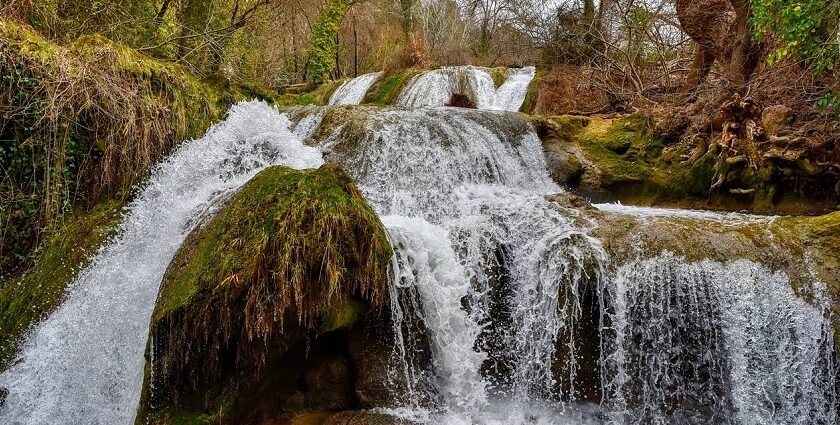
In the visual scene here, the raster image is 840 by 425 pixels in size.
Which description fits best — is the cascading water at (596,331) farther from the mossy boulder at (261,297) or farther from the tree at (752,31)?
the tree at (752,31)

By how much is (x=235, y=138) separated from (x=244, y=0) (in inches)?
224

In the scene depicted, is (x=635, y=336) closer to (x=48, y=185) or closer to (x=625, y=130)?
(x=625, y=130)

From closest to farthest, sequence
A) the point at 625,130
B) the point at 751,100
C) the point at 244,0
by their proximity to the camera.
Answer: the point at 751,100 < the point at 625,130 < the point at 244,0

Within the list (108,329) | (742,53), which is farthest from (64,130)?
(742,53)

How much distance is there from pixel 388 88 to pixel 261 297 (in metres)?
9.31

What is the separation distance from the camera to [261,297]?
2752 mm

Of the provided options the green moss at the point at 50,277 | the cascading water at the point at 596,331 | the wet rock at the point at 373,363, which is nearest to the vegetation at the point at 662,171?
the cascading water at the point at 596,331

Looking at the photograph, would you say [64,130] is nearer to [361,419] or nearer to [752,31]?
[361,419]

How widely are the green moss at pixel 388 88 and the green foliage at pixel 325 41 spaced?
3801mm

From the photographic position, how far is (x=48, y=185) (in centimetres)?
394

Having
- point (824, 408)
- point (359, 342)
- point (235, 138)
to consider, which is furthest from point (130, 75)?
point (824, 408)

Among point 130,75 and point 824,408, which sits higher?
point 130,75

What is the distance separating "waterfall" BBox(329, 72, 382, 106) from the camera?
38.7 feet

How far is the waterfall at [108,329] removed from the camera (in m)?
3.19
